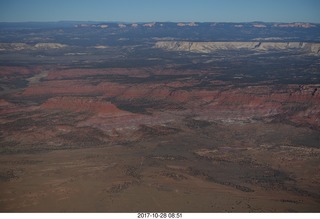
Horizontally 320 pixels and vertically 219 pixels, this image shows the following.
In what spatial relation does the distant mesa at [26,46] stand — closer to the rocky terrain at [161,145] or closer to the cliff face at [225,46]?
the cliff face at [225,46]

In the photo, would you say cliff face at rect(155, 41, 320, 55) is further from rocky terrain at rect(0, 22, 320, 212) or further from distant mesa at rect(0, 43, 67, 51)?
rocky terrain at rect(0, 22, 320, 212)

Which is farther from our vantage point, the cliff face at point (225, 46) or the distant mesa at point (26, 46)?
the distant mesa at point (26, 46)

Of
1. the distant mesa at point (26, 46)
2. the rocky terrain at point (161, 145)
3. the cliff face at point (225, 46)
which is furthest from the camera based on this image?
the distant mesa at point (26, 46)

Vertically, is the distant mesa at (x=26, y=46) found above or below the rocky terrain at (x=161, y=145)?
above

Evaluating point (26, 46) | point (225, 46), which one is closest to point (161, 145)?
point (225, 46)

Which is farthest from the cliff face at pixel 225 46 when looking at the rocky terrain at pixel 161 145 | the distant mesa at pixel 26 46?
the rocky terrain at pixel 161 145

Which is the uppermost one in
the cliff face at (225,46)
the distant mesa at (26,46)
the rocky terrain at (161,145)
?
the cliff face at (225,46)

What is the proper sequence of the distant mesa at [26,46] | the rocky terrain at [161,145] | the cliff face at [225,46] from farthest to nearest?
the distant mesa at [26,46]
the cliff face at [225,46]
the rocky terrain at [161,145]

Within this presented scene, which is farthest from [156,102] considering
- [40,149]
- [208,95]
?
[40,149]

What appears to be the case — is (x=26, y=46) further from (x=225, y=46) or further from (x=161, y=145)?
(x=161, y=145)
